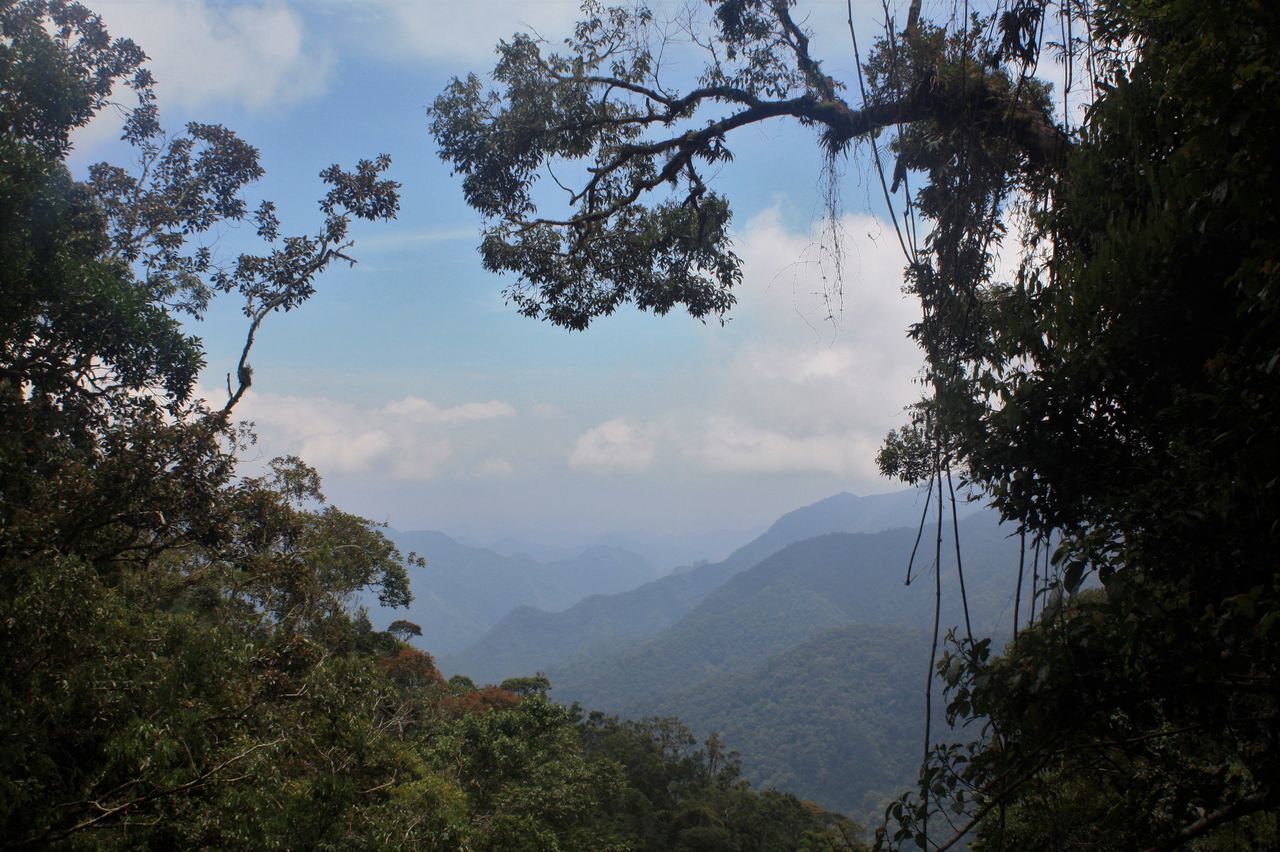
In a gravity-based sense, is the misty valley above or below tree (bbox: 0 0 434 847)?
below

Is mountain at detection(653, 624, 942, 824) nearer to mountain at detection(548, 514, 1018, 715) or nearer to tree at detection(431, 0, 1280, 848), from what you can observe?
mountain at detection(548, 514, 1018, 715)

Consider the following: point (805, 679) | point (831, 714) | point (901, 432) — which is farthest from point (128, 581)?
point (805, 679)

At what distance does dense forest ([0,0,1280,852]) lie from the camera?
241cm

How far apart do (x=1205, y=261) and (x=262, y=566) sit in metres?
8.38

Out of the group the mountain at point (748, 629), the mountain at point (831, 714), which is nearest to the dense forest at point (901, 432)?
the mountain at point (831, 714)

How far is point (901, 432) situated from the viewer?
6957mm

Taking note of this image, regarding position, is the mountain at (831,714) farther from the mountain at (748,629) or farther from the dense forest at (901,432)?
the dense forest at (901,432)

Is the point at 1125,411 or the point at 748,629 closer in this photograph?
the point at 1125,411

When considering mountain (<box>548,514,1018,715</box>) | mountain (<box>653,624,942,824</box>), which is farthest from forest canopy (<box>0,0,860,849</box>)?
mountain (<box>548,514,1018,715</box>)

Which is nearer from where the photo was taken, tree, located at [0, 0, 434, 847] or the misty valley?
tree, located at [0, 0, 434, 847]

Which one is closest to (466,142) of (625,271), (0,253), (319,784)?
(625,271)

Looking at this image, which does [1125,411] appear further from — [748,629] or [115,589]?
[748,629]

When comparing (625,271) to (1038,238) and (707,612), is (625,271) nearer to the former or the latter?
(1038,238)

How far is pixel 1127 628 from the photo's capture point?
90.8 inches
